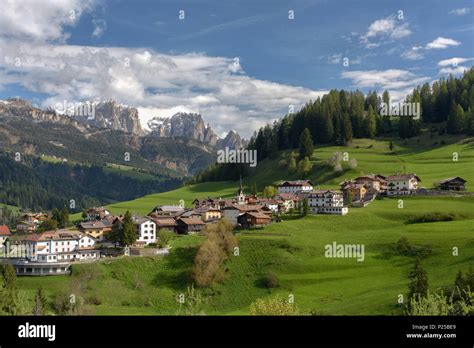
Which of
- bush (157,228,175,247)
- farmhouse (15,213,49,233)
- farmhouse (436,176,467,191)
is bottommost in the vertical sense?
farmhouse (15,213,49,233)

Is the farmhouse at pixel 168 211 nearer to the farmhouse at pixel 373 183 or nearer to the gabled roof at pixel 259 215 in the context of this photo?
the gabled roof at pixel 259 215

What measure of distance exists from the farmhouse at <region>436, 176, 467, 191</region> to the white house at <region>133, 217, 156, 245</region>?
62.4 m

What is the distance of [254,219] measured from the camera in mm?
91750

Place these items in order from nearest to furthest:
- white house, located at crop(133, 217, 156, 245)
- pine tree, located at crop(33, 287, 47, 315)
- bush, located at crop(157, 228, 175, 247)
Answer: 1. pine tree, located at crop(33, 287, 47, 315)
2. bush, located at crop(157, 228, 175, 247)
3. white house, located at crop(133, 217, 156, 245)

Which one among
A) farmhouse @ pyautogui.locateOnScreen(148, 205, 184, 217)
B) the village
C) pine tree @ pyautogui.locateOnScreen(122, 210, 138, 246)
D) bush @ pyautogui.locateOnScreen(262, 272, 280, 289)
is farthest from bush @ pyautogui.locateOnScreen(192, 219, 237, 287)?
farmhouse @ pyautogui.locateOnScreen(148, 205, 184, 217)

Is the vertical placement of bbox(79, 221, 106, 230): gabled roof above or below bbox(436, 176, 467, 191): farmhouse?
below

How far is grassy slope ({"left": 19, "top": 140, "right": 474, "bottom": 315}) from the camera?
5912 cm

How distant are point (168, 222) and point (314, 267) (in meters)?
35.9

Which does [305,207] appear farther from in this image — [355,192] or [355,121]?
[355,121]

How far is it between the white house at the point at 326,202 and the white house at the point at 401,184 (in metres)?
14.1

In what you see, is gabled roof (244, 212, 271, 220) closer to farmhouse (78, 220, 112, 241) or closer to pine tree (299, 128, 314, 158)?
farmhouse (78, 220, 112, 241)
